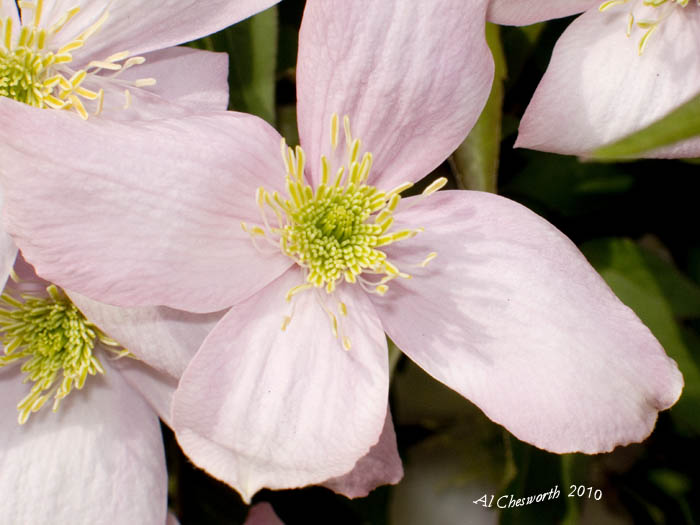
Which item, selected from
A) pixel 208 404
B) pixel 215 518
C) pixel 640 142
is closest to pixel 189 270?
pixel 208 404

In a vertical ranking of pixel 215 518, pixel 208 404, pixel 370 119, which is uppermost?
pixel 370 119

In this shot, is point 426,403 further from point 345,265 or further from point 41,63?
point 41,63

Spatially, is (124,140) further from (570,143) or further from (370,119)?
(570,143)

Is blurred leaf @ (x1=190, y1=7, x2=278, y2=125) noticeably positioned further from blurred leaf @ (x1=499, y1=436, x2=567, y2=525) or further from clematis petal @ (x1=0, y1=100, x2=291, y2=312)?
blurred leaf @ (x1=499, y1=436, x2=567, y2=525)

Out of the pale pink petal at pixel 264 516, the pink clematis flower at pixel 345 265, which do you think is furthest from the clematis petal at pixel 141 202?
the pale pink petal at pixel 264 516

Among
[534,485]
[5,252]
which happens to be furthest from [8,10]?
[534,485]

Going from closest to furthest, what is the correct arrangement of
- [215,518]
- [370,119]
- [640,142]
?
[640,142], [370,119], [215,518]

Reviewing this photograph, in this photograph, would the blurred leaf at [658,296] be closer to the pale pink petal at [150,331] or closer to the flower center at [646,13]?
the flower center at [646,13]

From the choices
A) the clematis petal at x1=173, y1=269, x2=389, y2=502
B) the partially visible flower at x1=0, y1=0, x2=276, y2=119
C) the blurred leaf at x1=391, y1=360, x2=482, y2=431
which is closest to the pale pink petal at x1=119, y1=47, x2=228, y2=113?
the partially visible flower at x1=0, y1=0, x2=276, y2=119
